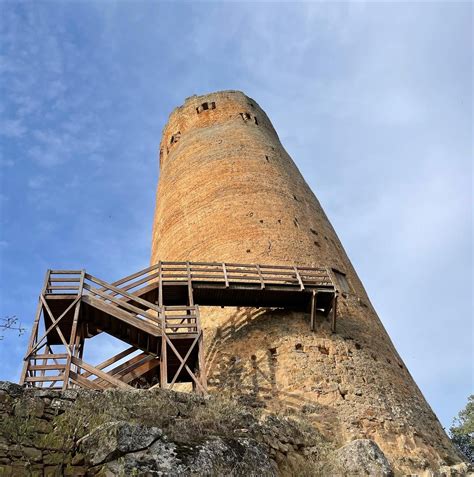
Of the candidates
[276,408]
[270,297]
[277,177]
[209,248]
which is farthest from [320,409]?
[277,177]

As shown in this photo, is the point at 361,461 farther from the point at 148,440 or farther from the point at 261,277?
the point at 261,277

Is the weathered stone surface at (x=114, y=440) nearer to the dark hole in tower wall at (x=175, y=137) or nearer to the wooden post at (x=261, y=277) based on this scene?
the wooden post at (x=261, y=277)

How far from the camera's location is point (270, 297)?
1261 cm

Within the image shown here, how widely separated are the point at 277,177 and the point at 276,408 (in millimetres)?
8082

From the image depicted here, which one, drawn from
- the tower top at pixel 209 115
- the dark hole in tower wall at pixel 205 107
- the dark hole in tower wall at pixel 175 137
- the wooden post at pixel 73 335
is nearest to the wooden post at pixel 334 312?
the wooden post at pixel 73 335

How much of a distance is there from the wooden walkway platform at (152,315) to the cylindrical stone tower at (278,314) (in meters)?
0.57

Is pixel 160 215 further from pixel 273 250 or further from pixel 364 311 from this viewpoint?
pixel 364 311

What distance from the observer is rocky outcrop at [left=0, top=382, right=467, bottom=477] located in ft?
19.3

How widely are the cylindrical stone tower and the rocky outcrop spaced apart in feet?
7.35

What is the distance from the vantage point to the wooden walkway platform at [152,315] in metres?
10.4

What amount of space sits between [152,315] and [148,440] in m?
5.71

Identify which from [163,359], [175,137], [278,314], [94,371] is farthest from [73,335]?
[175,137]

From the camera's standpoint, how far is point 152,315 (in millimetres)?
11875

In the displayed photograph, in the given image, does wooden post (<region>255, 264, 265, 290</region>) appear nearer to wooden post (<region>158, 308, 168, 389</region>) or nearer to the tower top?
wooden post (<region>158, 308, 168, 389</region>)
